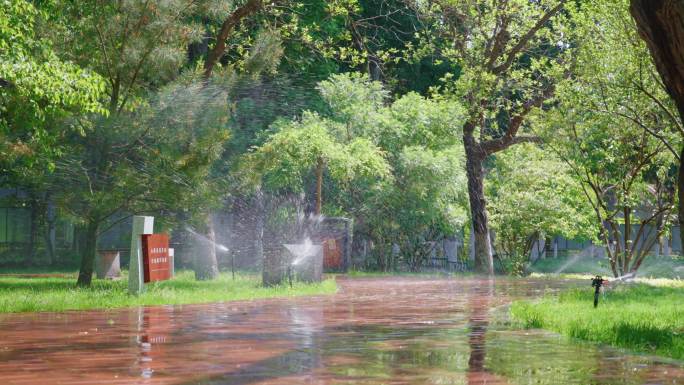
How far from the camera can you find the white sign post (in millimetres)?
18209

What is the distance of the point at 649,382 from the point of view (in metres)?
8.07

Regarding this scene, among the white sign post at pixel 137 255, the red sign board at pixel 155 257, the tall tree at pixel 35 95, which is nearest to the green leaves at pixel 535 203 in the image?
the red sign board at pixel 155 257

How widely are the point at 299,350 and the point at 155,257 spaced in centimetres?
893

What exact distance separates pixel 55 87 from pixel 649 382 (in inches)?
490

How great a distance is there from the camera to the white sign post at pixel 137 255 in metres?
18.2

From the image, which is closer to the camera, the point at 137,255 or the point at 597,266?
the point at 137,255

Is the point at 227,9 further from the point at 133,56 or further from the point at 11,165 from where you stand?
the point at 11,165

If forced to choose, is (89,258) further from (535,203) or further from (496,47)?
(535,203)

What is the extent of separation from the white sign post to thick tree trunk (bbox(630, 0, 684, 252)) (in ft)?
33.1

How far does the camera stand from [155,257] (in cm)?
1859

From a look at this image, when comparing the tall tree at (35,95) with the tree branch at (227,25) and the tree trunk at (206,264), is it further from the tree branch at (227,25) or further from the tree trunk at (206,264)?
the tree trunk at (206,264)

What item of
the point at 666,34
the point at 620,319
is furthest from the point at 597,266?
the point at 666,34

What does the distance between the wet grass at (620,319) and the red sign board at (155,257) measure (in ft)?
21.3

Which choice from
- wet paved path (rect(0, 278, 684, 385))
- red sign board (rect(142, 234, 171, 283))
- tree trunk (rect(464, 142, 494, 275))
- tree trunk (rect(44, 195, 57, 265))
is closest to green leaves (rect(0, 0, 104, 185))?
red sign board (rect(142, 234, 171, 283))
